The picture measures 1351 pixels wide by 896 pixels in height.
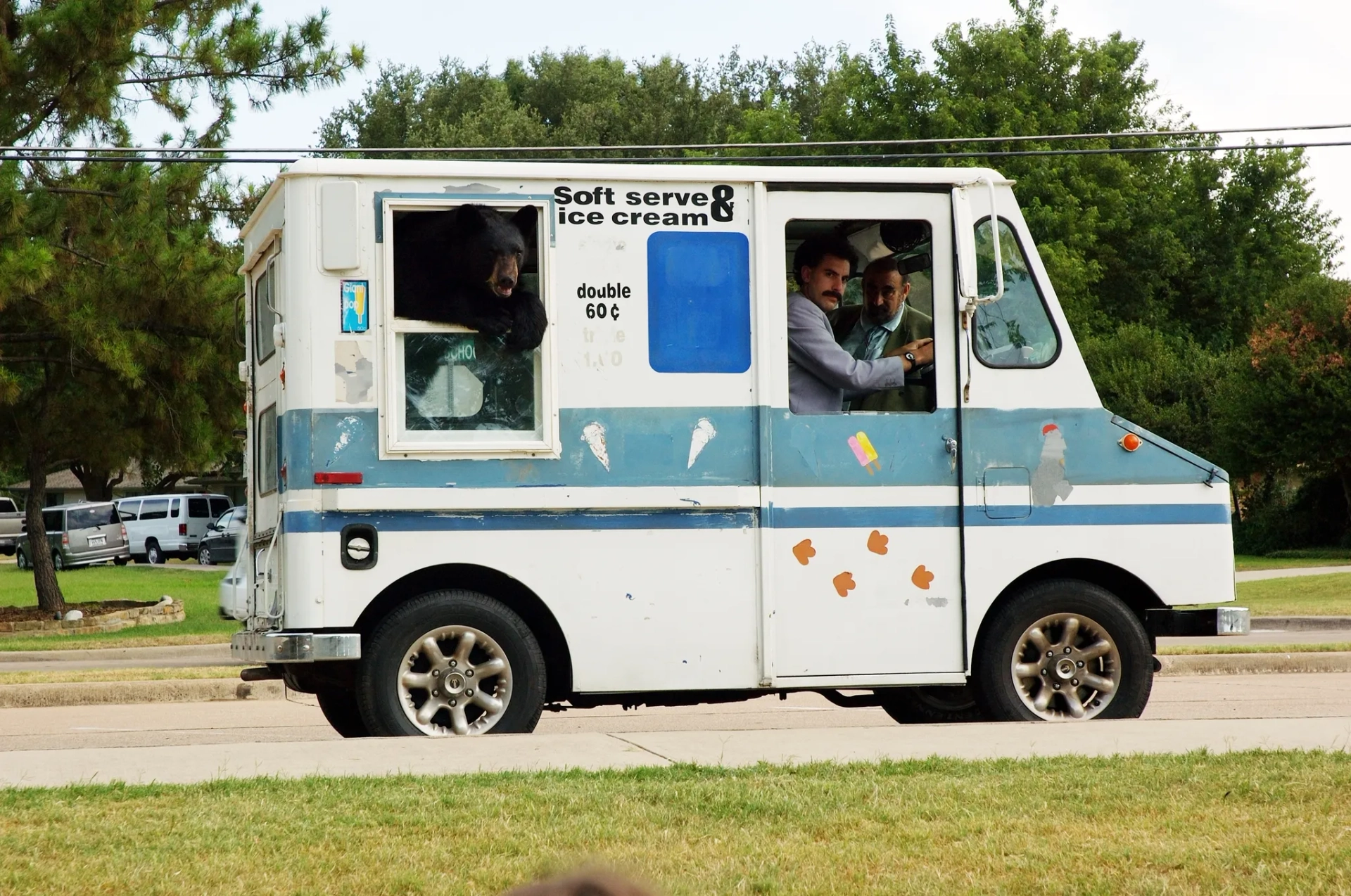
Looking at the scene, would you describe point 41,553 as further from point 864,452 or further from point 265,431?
point 864,452

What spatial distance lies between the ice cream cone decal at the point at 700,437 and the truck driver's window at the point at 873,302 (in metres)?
0.57

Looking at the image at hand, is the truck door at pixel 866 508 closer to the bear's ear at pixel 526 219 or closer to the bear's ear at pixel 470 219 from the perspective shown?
the bear's ear at pixel 526 219

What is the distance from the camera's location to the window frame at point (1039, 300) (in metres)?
8.41

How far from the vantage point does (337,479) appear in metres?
→ 7.75

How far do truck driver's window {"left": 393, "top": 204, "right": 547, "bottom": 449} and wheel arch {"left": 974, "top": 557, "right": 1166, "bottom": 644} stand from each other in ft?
8.40

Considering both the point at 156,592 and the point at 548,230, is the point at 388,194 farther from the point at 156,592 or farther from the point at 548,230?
the point at 156,592

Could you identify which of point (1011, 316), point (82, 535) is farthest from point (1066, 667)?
point (82, 535)

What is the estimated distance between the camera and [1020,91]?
49.9 meters

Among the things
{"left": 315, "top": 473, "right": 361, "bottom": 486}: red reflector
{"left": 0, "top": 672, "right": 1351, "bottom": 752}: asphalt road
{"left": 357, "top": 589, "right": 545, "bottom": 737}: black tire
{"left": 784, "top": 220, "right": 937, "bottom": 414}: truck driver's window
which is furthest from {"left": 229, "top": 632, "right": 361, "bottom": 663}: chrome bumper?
{"left": 784, "top": 220, "right": 937, "bottom": 414}: truck driver's window

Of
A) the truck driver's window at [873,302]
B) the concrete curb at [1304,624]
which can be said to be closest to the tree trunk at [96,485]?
the concrete curb at [1304,624]

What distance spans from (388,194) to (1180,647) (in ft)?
34.4

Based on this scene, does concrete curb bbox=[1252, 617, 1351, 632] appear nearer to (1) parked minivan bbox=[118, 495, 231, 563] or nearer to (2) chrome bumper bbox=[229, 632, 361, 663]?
(2) chrome bumper bbox=[229, 632, 361, 663]

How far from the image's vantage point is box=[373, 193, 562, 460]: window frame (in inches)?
308

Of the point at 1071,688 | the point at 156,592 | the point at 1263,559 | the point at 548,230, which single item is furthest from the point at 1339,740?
the point at 1263,559
